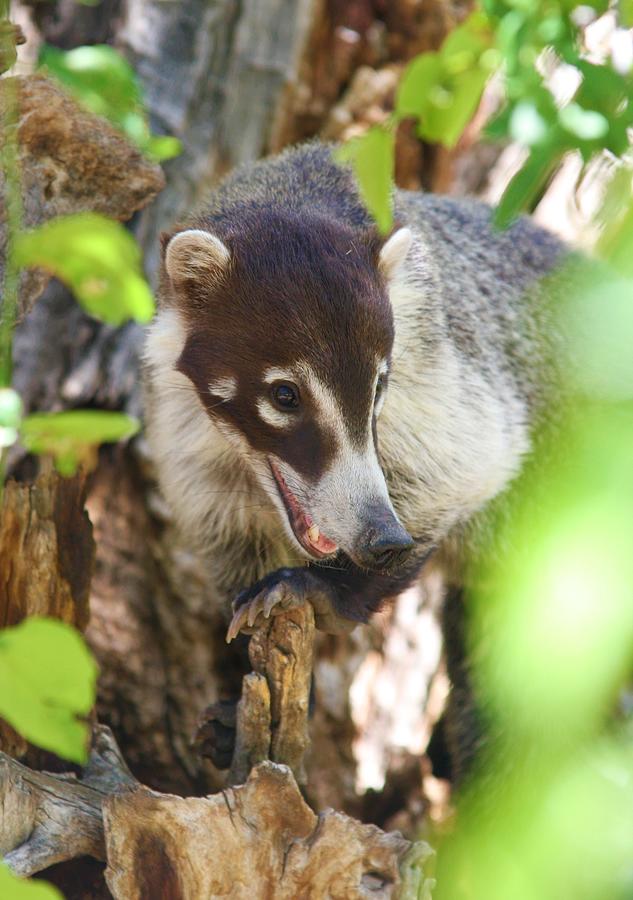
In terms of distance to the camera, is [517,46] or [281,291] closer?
[517,46]

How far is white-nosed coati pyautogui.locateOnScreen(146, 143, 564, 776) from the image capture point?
11.0ft

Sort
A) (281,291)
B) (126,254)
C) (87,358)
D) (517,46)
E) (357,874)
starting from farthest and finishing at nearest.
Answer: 1. (87,358)
2. (281,291)
3. (357,874)
4. (517,46)
5. (126,254)

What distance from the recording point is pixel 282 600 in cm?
361

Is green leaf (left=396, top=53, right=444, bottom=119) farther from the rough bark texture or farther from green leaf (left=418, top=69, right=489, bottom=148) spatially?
the rough bark texture

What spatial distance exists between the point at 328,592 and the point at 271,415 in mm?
702

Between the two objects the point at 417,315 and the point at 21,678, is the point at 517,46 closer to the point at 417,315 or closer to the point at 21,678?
the point at 417,315

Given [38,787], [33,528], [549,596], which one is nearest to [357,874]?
[38,787]

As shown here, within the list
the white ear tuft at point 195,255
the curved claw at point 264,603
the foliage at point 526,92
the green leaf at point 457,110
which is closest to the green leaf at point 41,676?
the foliage at point 526,92

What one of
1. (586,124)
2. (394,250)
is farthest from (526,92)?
(394,250)

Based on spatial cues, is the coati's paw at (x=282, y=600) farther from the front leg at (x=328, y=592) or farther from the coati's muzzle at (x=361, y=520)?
the coati's muzzle at (x=361, y=520)

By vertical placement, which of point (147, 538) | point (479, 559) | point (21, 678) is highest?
point (21, 678)

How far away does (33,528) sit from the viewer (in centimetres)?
380

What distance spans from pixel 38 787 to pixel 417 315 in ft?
6.71

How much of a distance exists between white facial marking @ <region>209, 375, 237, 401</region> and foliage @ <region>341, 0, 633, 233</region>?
120 cm
